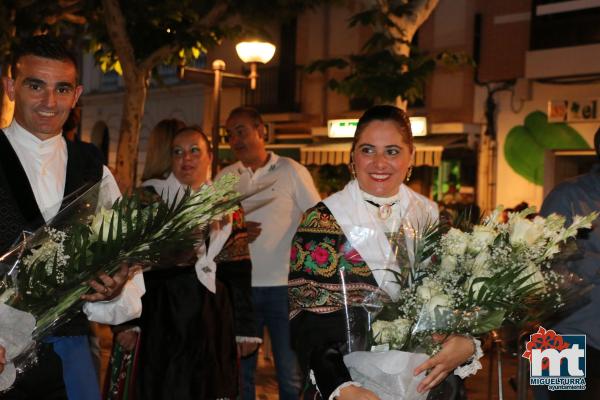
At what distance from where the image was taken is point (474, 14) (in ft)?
60.2

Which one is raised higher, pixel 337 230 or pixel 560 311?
pixel 337 230

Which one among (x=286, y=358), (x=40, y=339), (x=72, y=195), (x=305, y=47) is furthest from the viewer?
(x=305, y=47)

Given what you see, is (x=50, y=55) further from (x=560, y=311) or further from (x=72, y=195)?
(x=560, y=311)

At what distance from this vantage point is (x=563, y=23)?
16859mm

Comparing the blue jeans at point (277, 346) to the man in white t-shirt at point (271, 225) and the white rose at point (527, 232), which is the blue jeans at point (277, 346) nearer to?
the man in white t-shirt at point (271, 225)

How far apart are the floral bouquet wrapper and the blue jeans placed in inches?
113

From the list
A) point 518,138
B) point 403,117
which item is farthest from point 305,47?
point 403,117

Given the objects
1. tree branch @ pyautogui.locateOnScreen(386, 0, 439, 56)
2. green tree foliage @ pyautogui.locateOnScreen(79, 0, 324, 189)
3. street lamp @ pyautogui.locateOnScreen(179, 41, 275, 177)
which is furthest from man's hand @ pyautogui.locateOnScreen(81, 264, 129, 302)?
green tree foliage @ pyautogui.locateOnScreen(79, 0, 324, 189)

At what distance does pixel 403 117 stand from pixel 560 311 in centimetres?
96

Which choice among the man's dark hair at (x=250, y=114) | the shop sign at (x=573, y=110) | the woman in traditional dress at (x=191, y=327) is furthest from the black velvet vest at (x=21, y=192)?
the shop sign at (x=573, y=110)

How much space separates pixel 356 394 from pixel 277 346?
10.2 ft

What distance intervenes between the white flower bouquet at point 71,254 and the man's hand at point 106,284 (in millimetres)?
29

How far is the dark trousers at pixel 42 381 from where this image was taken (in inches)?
122

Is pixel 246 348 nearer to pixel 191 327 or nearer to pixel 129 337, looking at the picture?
pixel 191 327
